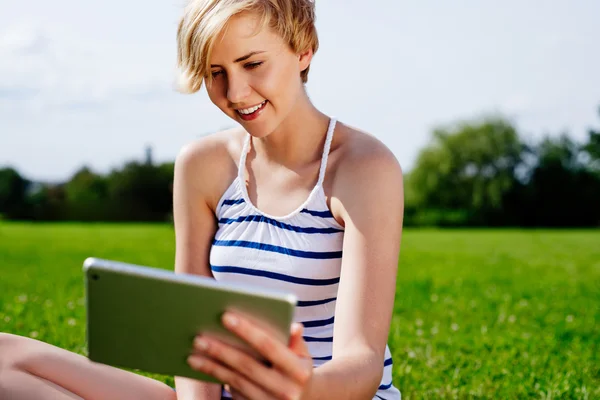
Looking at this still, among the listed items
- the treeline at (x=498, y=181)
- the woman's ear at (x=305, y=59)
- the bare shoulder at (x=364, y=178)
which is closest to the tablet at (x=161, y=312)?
the bare shoulder at (x=364, y=178)

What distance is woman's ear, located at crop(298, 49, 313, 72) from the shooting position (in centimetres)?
243

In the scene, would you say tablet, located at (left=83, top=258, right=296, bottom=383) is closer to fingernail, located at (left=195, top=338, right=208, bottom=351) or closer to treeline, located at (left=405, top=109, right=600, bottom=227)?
fingernail, located at (left=195, top=338, right=208, bottom=351)

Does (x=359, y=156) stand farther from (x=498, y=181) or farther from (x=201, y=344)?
(x=498, y=181)

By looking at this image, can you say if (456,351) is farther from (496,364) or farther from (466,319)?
(466,319)

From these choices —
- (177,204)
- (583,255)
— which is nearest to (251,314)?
(177,204)

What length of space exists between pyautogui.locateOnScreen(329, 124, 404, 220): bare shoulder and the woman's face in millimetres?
253

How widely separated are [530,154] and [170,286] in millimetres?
46180

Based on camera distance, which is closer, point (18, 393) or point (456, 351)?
point (18, 393)

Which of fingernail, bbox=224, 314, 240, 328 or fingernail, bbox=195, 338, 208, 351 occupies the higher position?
fingernail, bbox=224, 314, 240, 328

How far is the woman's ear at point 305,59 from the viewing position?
2.43 metres

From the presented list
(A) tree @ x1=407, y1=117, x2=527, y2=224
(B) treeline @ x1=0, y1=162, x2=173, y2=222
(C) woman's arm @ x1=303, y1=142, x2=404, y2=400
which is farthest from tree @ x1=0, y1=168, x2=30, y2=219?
(C) woman's arm @ x1=303, y1=142, x2=404, y2=400

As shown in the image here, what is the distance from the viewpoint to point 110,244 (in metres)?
14.2

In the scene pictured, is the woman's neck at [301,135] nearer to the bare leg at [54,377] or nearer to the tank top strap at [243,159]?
the tank top strap at [243,159]

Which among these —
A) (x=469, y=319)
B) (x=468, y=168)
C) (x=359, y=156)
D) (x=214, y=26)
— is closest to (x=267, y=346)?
(x=359, y=156)
